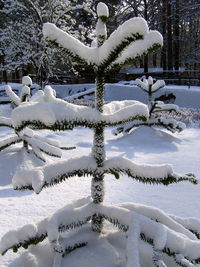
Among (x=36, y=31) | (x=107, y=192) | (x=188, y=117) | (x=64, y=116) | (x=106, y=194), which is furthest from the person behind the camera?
(x=36, y=31)

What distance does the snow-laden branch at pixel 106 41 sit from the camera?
193 centimetres

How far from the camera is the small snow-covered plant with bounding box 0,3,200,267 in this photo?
79.1 inches

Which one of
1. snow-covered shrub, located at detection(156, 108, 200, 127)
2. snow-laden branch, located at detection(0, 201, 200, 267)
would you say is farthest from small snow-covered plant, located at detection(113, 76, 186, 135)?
snow-laden branch, located at detection(0, 201, 200, 267)

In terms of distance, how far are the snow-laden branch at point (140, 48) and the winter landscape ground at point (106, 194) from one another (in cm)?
135

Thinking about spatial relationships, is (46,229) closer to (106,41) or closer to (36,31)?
(106,41)

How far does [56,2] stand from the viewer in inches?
691

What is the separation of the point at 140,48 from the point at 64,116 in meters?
0.65

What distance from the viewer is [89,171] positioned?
2.42 meters

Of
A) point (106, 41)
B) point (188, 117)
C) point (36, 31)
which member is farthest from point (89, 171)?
point (36, 31)

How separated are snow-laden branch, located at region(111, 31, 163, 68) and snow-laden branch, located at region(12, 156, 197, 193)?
73 cm

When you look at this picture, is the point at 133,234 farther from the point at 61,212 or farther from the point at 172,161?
the point at 172,161

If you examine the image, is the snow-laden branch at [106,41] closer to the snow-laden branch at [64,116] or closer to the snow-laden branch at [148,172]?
the snow-laden branch at [64,116]

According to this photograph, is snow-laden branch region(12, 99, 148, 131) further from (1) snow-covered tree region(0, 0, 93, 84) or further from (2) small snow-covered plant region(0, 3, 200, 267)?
(1) snow-covered tree region(0, 0, 93, 84)

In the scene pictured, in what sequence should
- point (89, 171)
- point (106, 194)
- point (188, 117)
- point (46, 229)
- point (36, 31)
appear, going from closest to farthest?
point (46, 229), point (89, 171), point (106, 194), point (188, 117), point (36, 31)
